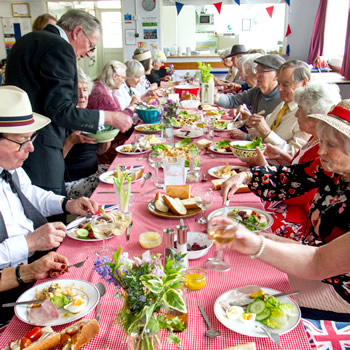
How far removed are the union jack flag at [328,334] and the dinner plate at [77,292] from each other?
0.76 metres

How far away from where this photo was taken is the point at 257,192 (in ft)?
6.52

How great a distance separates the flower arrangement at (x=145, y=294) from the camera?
2.73 ft

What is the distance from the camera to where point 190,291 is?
1.19 metres

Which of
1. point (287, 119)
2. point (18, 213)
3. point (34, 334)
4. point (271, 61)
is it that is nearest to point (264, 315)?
point (34, 334)

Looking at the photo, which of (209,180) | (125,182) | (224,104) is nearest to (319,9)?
(224,104)

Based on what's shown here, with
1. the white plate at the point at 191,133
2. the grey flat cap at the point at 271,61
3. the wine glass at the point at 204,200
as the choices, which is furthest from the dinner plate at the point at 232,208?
the grey flat cap at the point at 271,61

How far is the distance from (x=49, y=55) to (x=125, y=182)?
3.70 feet

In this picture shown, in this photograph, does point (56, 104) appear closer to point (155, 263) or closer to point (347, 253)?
point (155, 263)

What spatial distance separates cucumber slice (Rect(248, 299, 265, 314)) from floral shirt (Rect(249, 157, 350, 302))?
1.89ft

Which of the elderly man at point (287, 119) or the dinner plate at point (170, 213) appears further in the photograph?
the elderly man at point (287, 119)

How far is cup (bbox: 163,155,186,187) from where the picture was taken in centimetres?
200

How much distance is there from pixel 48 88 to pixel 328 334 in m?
2.04

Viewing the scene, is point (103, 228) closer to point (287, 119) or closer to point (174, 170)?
point (174, 170)

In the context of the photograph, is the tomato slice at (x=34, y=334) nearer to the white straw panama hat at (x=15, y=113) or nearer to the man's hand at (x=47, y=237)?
the man's hand at (x=47, y=237)
